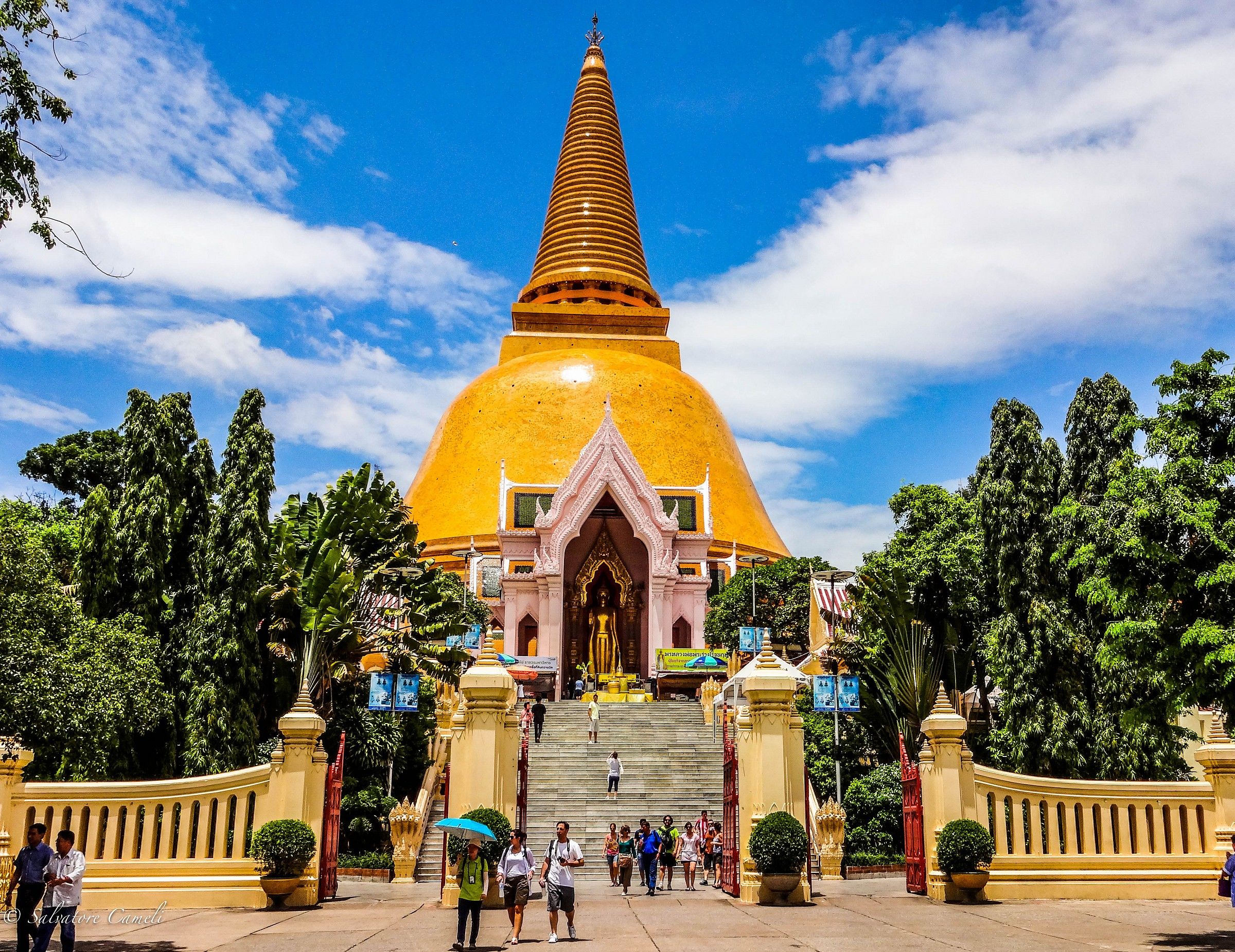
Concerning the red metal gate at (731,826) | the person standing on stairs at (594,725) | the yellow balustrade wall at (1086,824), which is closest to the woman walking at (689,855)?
the red metal gate at (731,826)

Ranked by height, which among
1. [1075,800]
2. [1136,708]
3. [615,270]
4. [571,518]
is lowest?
[1075,800]

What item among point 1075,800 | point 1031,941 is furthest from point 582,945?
point 1075,800

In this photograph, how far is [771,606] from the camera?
38.6 metres

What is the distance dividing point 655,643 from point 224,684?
18.2 metres

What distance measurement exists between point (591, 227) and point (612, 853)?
144ft

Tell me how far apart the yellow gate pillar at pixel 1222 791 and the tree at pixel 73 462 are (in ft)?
104

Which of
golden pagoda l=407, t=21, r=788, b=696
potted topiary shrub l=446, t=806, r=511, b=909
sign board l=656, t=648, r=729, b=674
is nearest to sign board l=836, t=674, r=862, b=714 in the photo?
potted topiary shrub l=446, t=806, r=511, b=909

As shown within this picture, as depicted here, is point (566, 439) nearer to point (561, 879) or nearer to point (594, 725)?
point (594, 725)

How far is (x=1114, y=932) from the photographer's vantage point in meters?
11.4

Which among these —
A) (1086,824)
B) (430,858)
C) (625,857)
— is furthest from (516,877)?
(1086,824)

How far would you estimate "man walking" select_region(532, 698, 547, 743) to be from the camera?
24375 mm

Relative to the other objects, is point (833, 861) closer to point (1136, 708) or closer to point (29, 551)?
point (1136, 708)

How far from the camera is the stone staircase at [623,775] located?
1994cm

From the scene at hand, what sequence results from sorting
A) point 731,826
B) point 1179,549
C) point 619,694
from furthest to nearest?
→ point 619,694
point 731,826
point 1179,549
